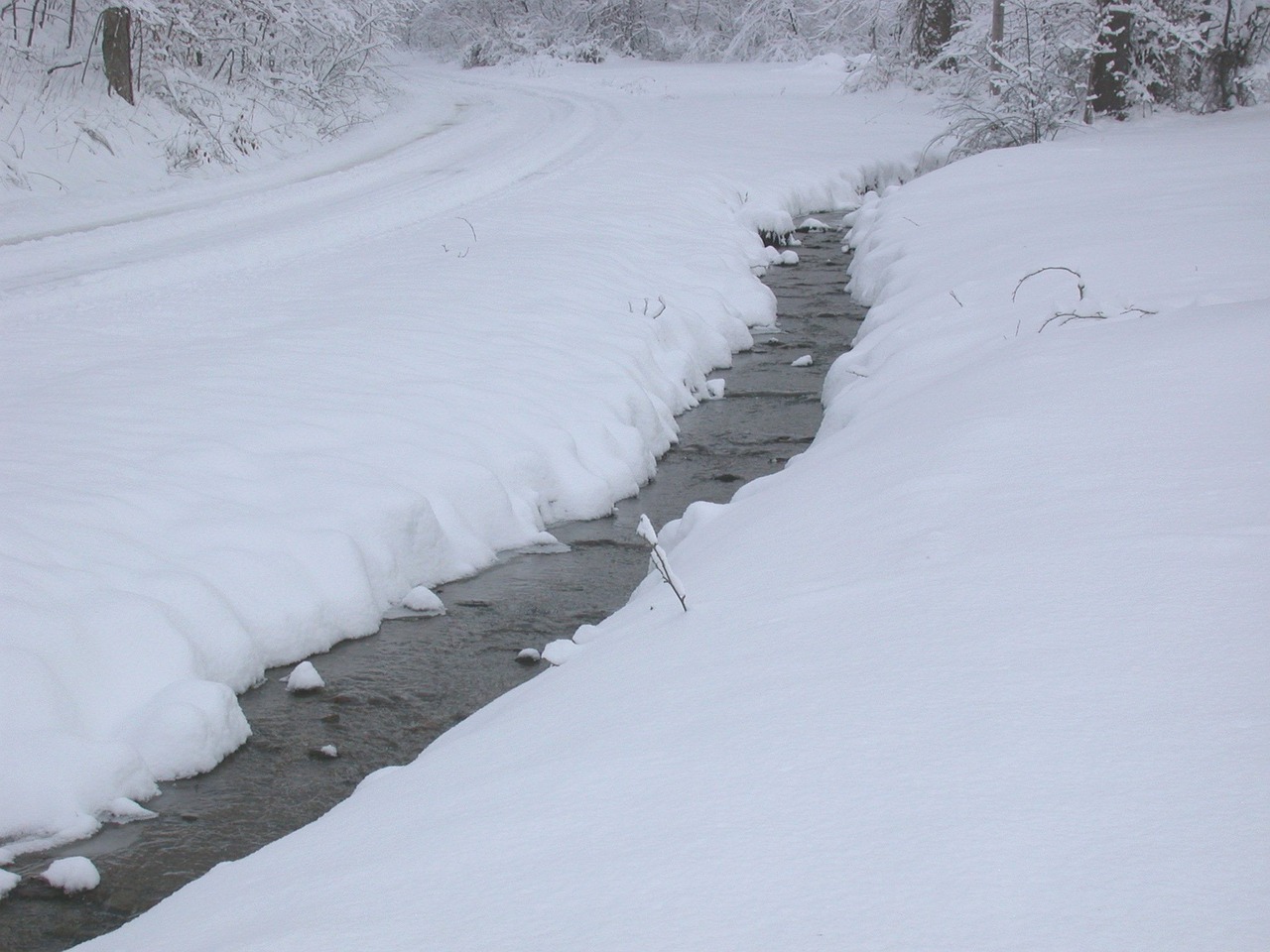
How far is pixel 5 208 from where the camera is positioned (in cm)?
986

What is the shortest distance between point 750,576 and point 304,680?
1.87 meters

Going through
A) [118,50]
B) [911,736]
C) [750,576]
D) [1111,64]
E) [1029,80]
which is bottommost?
[750,576]

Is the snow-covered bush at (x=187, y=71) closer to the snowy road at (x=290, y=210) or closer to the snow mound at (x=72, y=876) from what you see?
the snowy road at (x=290, y=210)

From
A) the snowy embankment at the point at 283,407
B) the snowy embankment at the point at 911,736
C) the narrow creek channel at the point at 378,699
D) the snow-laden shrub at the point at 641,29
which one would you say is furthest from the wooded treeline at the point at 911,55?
the snowy embankment at the point at 911,736

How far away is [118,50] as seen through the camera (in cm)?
1298

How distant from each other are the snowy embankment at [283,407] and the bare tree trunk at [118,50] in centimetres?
227

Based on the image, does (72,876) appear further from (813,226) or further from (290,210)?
(813,226)

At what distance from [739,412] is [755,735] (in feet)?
17.3

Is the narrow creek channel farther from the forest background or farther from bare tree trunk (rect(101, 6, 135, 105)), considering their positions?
bare tree trunk (rect(101, 6, 135, 105))

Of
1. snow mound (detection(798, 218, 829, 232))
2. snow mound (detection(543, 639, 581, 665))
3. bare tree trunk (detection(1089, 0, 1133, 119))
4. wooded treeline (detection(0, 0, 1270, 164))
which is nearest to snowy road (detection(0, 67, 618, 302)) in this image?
wooded treeline (detection(0, 0, 1270, 164))

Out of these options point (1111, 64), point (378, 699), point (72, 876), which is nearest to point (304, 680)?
point (378, 699)

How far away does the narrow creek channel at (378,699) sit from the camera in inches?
122

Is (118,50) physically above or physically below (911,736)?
above

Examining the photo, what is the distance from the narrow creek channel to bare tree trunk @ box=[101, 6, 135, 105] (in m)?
9.87
